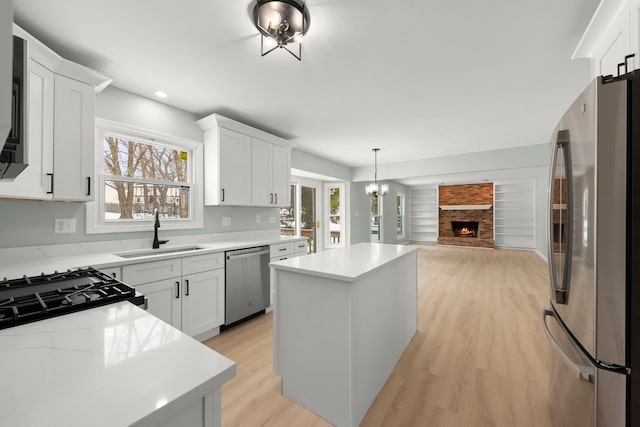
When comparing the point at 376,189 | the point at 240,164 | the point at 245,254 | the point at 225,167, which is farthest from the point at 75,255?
the point at 376,189

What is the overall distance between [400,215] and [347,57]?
857cm

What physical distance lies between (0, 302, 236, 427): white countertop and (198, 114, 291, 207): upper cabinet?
2458 millimetres

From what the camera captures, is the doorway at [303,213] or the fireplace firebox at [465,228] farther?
the fireplace firebox at [465,228]

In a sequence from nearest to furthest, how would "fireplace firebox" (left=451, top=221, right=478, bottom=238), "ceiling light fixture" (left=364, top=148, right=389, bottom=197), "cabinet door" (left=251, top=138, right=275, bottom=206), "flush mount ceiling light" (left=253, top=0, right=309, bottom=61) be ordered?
"flush mount ceiling light" (left=253, top=0, right=309, bottom=61) < "cabinet door" (left=251, top=138, right=275, bottom=206) < "ceiling light fixture" (left=364, top=148, right=389, bottom=197) < "fireplace firebox" (left=451, top=221, right=478, bottom=238)

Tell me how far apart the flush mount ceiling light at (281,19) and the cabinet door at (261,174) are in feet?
6.28

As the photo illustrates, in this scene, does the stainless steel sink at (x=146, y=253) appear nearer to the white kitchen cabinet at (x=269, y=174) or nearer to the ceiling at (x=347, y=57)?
the white kitchen cabinet at (x=269, y=174)

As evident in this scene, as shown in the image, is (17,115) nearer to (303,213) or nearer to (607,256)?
(607,256)

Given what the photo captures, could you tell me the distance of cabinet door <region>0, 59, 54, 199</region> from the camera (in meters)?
1.72

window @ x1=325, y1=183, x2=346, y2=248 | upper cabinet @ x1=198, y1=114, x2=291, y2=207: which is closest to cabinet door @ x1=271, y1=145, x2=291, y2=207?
upper cabinet @ x1=198, y1=114, x2=291, y2=207

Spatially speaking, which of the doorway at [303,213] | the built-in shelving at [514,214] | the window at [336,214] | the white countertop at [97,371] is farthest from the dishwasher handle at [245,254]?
the built-in shelving at [514,214]

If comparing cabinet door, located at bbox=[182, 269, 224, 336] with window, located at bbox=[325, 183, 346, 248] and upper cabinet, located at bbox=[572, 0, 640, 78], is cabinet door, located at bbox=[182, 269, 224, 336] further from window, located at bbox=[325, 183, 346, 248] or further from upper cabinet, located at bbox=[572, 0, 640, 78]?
window, located at bbox=[325, 183, 346, 248]

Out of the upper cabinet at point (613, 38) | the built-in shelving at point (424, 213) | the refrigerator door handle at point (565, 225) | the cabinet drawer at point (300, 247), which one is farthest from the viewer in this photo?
the built-in shelving at point (424, 213)

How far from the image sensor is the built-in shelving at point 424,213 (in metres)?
10.2

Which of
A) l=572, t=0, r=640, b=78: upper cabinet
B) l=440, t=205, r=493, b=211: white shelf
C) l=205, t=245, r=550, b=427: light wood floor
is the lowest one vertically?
l=205, t=245, r=550, b=427: light wood floor
